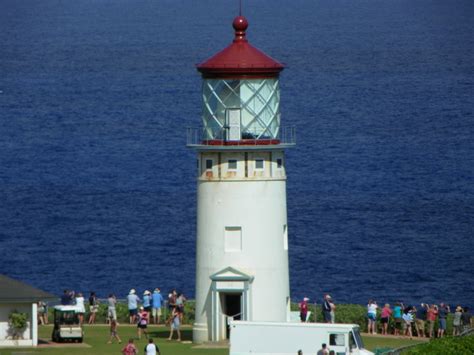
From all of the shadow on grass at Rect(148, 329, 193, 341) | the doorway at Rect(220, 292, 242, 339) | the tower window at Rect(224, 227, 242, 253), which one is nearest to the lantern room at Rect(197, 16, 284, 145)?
the tower window at Rect(224, 227, 242, 253)

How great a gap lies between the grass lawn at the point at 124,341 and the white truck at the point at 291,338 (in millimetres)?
2964

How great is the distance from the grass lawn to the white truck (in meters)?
2.96

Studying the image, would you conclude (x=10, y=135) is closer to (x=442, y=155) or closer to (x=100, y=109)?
(x=100, y=109)

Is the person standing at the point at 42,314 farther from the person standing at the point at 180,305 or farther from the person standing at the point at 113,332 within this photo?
the person standing at the point at 113,332

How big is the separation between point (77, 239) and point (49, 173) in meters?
27.4

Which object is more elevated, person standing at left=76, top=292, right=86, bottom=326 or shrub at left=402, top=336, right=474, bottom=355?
person standing at left=76, top=292, right=86, bottom=326

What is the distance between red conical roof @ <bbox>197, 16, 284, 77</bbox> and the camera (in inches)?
2240

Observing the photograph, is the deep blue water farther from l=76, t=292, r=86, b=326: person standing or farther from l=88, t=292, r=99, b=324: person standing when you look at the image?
l=76, t=292, r=86, b=326: person standing

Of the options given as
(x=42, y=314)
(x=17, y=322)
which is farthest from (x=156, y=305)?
(x=17, y=322)

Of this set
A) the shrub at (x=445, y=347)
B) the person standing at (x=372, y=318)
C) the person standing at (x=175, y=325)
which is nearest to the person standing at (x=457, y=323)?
the person standing at (x=372, y=318)

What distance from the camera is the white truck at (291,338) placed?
4922cm

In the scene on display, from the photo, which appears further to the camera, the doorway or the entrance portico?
the doorway

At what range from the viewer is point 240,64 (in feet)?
187

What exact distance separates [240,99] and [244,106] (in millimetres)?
253
